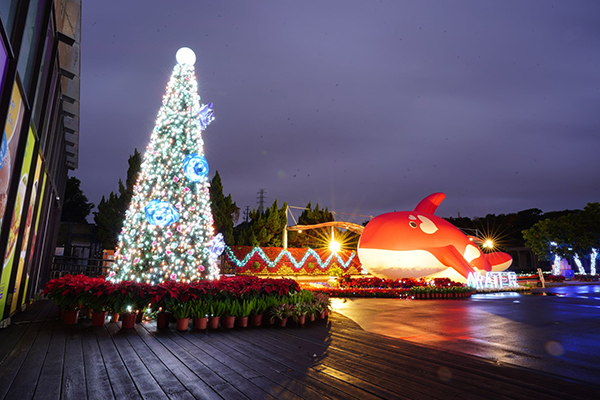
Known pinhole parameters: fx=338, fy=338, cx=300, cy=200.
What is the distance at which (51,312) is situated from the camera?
7977 mm

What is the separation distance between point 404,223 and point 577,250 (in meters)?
28.5

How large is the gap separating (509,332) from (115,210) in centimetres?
2585

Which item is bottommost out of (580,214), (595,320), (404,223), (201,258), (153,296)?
(595,320)

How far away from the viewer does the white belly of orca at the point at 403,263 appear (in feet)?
54.0

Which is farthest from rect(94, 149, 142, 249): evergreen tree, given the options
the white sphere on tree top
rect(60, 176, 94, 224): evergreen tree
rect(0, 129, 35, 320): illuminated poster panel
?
rect(0, 129, 35, 320): illuminated poster panel

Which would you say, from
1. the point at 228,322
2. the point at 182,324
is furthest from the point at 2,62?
the point at 228,322

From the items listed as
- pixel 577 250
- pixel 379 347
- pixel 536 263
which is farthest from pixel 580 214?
pixel 379 347

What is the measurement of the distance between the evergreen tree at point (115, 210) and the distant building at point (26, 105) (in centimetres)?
1514

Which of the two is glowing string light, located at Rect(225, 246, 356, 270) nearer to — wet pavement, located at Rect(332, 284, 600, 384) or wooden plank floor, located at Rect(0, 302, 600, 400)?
wet pavement, located at Rect(332, 284, 600, 384)

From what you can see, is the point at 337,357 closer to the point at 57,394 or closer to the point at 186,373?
the point at 186,373

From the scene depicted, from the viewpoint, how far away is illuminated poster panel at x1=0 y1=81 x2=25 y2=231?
4.50m

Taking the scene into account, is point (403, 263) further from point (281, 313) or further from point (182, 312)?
point (182, 312)

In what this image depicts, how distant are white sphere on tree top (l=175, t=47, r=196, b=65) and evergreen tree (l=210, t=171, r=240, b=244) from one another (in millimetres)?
18160

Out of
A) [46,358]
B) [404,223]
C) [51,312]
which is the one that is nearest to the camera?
[46,358]
